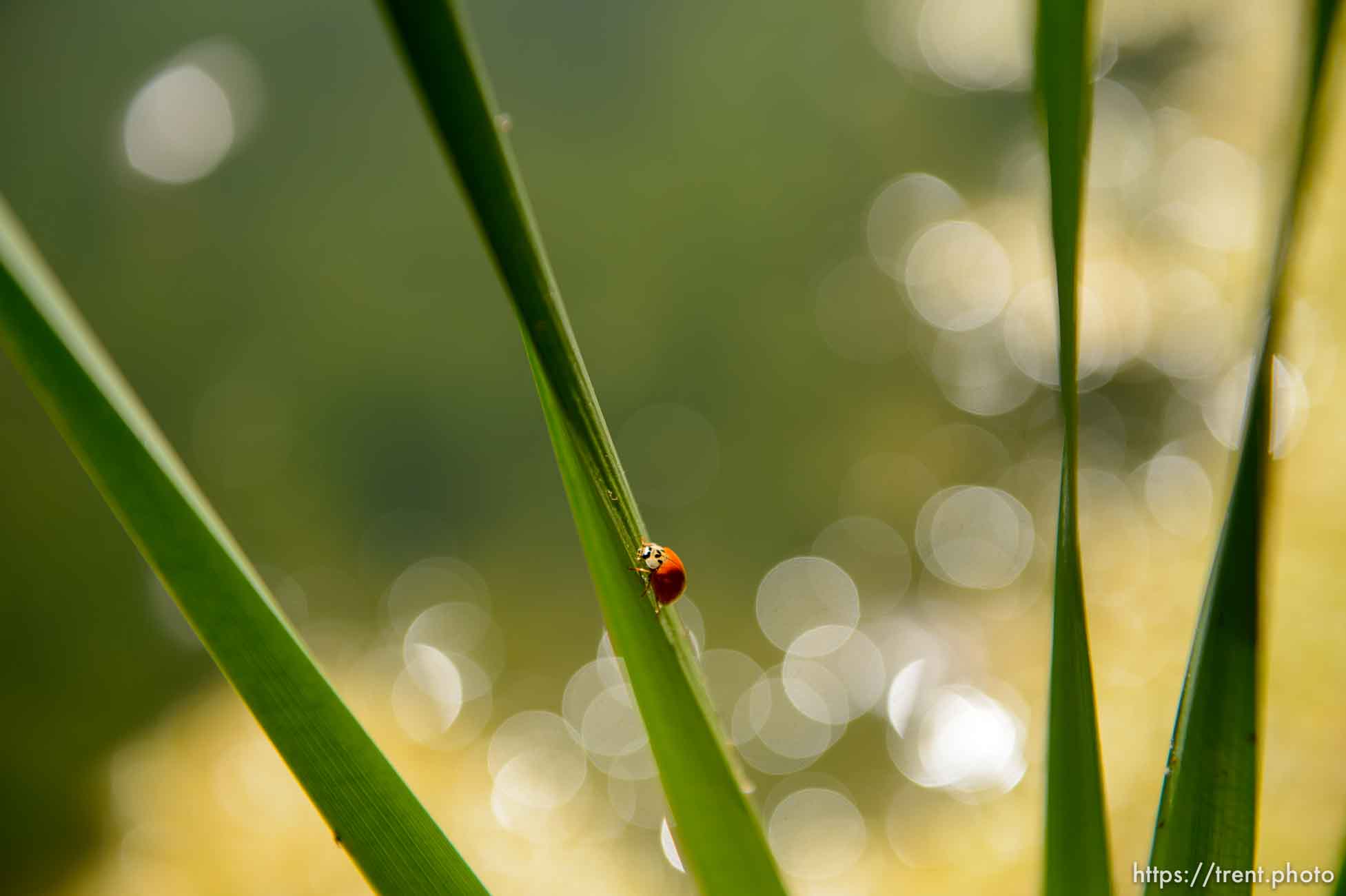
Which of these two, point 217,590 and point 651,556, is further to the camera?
point 651,556

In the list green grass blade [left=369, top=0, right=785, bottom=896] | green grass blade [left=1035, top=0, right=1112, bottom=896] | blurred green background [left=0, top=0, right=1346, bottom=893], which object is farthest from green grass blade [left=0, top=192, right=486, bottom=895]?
blurred green background [left=0, top=0, right=1346, bottom=893]

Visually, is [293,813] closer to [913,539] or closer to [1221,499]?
[913,539]

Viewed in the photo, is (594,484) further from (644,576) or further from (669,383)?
(669,383)

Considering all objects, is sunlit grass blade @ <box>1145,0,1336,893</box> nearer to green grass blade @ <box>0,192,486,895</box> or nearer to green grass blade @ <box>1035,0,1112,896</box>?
green grass blade @ <box>1035,0,1112,896</box>

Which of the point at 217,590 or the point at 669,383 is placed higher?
the point at 669,383

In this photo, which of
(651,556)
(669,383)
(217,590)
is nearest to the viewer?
(217,590)

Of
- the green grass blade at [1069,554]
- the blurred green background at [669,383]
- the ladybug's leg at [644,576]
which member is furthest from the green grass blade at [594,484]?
the blurred green background at [669,383]

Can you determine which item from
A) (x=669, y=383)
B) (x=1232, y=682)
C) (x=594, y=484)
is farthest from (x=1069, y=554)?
(x=669, y=383)
